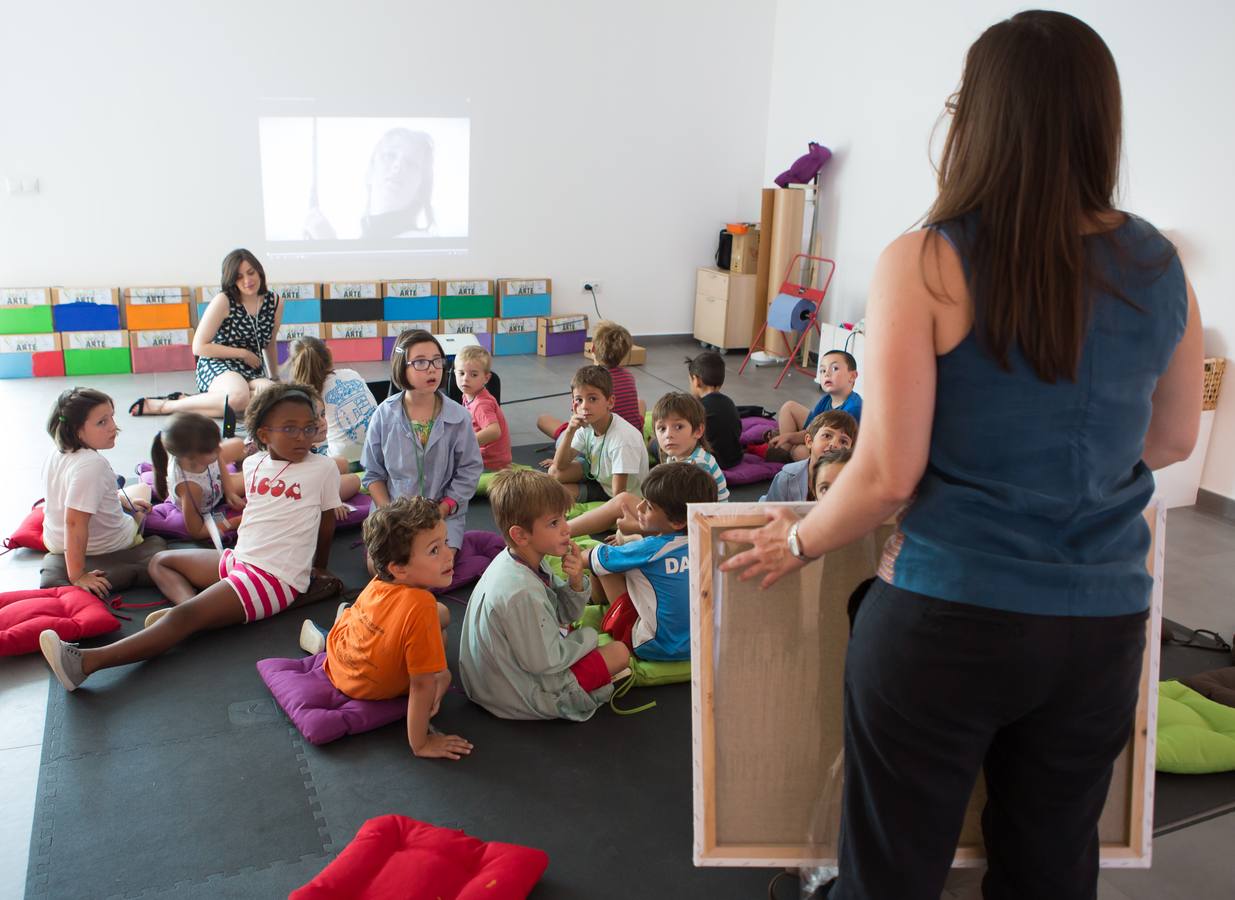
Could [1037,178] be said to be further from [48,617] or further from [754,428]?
[754,428]

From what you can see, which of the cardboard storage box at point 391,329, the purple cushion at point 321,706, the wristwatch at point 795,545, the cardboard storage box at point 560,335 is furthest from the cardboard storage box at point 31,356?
the wristwatch at point 795,545

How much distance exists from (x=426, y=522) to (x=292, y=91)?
546cm

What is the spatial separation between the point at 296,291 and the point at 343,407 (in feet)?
9.33

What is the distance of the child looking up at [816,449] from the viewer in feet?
12.0

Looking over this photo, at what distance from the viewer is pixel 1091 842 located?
58.4 inches

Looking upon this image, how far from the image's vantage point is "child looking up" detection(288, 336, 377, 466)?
14.9ft

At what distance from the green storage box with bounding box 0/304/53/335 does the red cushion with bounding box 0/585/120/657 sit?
3.91 meters

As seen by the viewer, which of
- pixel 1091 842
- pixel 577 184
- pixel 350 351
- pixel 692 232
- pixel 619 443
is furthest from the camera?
pixel 692 232

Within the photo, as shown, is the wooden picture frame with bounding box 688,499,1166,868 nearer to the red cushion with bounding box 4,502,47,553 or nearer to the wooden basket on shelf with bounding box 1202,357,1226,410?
the red cushion with bounding box 4,502,47,553

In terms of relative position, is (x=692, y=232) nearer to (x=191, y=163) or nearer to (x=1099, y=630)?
(x=191, y=163)

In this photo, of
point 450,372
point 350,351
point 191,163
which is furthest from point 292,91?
point 450,372

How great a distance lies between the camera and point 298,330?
7.18 metres

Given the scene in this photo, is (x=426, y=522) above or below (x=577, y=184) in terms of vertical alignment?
below

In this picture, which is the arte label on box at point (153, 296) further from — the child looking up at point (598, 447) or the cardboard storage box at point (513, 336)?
the child looking up at point (598, 447)
